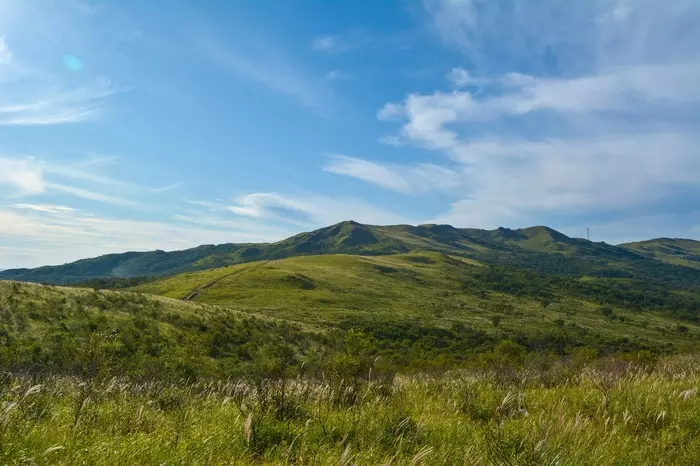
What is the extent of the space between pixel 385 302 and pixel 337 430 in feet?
448

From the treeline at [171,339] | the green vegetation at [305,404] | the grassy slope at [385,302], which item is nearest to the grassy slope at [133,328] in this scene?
the treeline at [171,339]

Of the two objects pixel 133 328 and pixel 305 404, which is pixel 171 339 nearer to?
pixel 133 328

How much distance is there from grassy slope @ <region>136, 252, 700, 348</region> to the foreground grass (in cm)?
8501

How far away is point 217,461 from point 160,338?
46.8 m

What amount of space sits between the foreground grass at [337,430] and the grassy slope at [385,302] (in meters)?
85.0

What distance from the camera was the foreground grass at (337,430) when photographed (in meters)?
4.73

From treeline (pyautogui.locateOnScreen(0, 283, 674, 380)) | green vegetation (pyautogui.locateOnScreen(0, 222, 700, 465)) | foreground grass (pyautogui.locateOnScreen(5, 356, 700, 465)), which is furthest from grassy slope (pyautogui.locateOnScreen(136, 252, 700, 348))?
foreground grass (pyautogui.locateOnScreen(5, 356, 700, 465))

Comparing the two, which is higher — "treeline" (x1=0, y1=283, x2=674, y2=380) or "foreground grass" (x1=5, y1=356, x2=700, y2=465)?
"foreground grass" (x1=5, y1=356, x2=700, y2=465)

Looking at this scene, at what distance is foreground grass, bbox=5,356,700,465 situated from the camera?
4.73m

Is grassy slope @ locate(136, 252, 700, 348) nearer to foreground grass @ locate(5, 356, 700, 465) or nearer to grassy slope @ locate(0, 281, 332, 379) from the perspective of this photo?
grassy slope @ locate(0, 281, 332, 379)

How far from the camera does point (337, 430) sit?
6.62 metres

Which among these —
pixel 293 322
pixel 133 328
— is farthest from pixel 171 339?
pixel 293 322

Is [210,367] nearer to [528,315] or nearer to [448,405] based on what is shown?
[448,405]

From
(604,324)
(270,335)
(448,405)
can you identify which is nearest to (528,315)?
(604,324)
